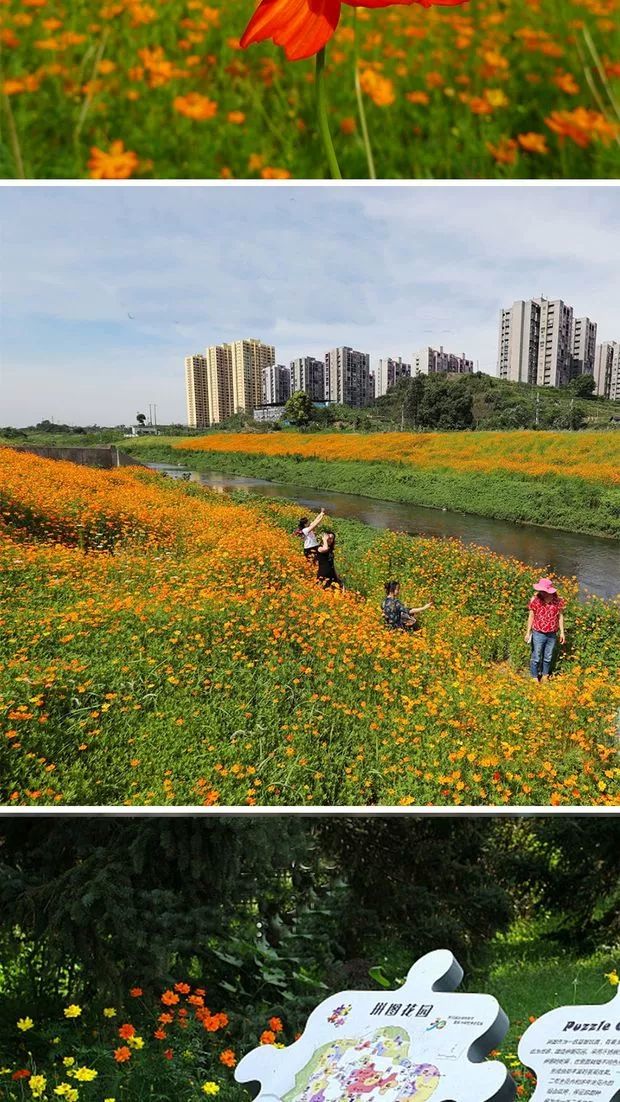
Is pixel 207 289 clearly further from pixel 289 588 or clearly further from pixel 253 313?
pixel 289 588

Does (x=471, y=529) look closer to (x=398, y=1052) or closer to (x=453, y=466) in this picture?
(x=453, y=466)

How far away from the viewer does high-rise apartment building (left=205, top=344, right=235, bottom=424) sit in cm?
413

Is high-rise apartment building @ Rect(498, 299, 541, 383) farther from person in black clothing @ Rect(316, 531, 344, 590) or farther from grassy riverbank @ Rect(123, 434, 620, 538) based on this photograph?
person in black clothing @ Rect(316, 531, 344, 590)

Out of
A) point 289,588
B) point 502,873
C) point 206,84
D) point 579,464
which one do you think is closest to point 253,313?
point 206,84

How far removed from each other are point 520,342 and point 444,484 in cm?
69

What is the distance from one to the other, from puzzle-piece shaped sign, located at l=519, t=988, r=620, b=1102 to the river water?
1753 mm

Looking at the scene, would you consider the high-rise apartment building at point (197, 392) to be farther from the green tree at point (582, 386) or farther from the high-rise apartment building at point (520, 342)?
the green tree at point (582, 386)

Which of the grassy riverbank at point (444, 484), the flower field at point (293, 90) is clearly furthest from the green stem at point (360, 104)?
the grassy riverbank at point (444, 484)

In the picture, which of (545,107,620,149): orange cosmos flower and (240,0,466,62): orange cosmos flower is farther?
(545,107,620,149): orange cosmos flower

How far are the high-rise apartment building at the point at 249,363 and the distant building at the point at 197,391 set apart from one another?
0.49 ft

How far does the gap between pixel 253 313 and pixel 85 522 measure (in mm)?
1221

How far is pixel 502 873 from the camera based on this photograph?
4523mm

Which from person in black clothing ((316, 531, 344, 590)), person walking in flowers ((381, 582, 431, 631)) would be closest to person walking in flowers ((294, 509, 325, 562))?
person in black clothing ((316, 531, 344, 590))

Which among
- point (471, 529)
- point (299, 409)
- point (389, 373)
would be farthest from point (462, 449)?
point (299, 409)
